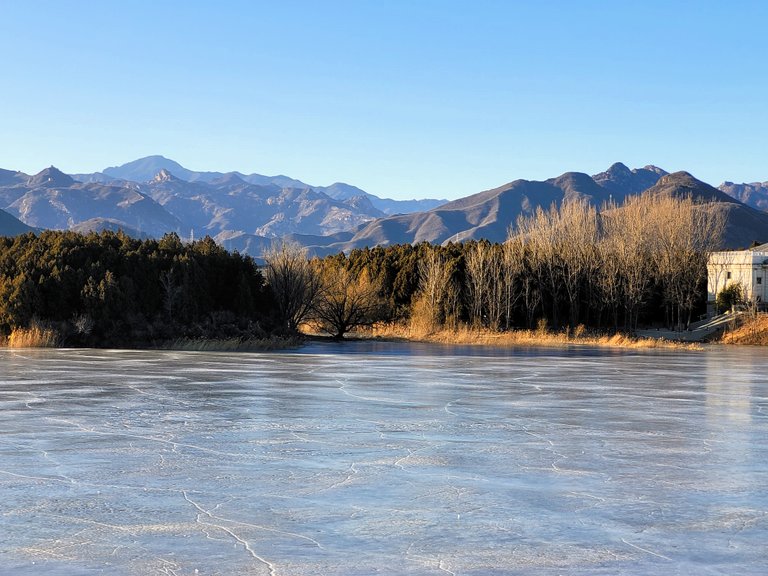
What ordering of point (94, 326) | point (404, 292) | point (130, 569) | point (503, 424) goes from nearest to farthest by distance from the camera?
point (130, 569) → point (503, 424) → point (94, 326) → point (404, 292)

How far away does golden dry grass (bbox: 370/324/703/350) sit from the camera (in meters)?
47.8

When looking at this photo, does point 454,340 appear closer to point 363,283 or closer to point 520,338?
point 520,338

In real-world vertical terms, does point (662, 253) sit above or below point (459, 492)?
above

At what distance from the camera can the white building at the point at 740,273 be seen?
230 ft

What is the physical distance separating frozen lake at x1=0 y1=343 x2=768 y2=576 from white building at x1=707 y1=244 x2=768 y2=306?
53542mm

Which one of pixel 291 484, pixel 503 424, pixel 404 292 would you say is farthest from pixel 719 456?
pixel 404 292

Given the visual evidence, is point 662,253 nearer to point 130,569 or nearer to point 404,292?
point 404,292

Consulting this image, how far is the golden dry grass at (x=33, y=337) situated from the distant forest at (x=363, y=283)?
217 millimetres

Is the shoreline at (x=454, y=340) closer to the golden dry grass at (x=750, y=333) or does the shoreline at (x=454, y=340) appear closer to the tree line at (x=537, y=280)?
the golden dry grass at (x=750, y=333)

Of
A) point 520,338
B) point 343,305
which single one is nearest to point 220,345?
point 343,305

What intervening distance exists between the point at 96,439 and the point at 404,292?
172 ft

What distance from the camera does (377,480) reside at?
10.2 metres

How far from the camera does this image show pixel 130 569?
6.82 meters

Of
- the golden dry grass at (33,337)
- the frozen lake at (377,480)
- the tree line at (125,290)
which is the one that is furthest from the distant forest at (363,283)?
the frozen lake at (377,480)
